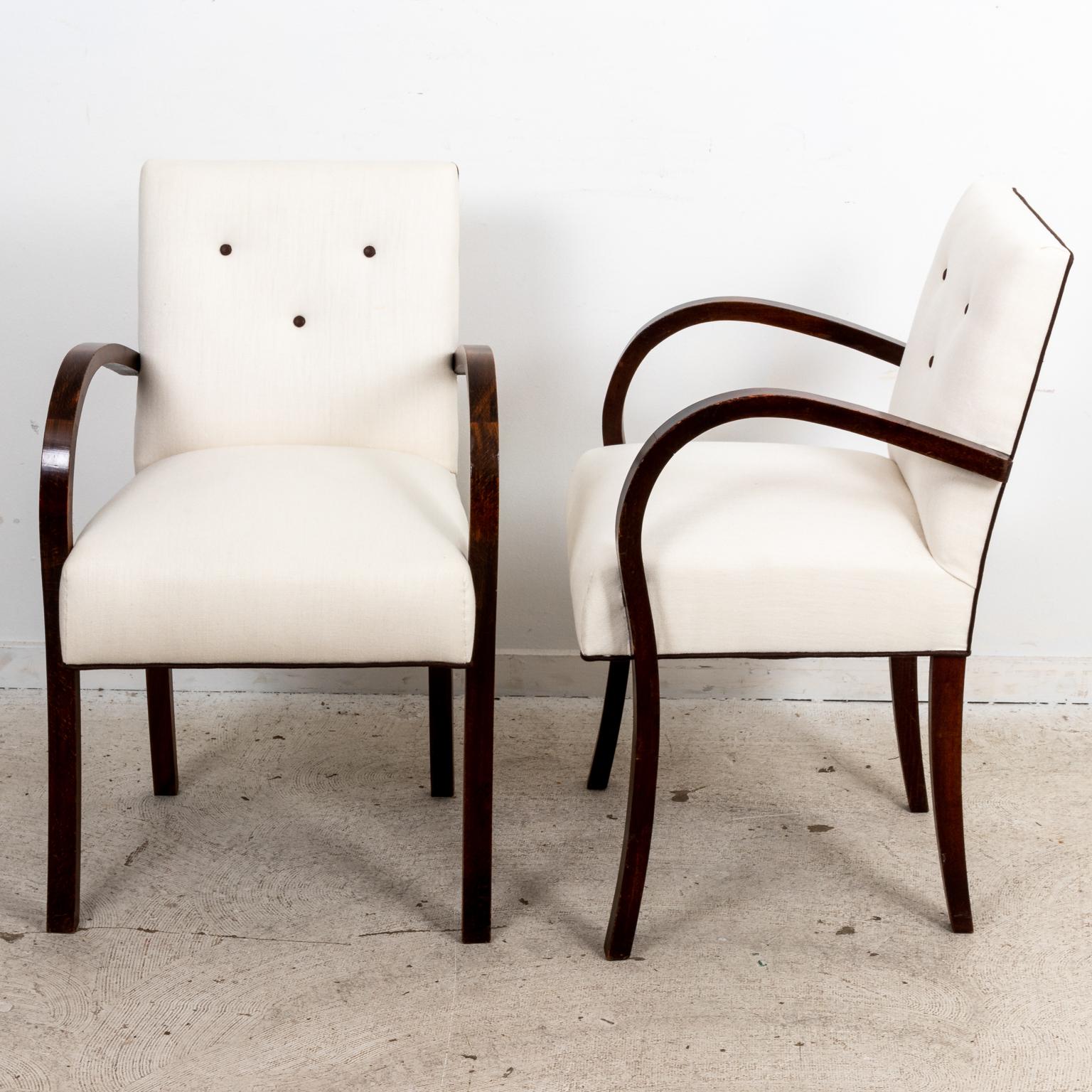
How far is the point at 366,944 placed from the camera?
1.37 meters

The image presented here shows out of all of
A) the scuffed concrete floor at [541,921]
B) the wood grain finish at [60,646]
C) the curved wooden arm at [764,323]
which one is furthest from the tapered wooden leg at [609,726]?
the wood grain finish at [60,646]

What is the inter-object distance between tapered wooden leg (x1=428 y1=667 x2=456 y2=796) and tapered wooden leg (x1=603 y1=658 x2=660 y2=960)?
403 millimetres

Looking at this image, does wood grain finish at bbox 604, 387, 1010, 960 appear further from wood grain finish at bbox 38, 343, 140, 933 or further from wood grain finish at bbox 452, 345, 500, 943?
wood grain finish at bbox 38, 343, 140, 933

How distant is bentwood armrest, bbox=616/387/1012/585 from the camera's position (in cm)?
119

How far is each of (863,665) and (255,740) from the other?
1.07 metres

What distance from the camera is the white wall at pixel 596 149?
1.76m

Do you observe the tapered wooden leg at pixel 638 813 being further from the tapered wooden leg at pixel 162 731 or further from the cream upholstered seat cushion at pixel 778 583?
the tapered wooden leg at pixel 162 731

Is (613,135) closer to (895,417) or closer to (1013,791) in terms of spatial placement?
(895,417)

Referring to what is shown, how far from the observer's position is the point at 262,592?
120 centimetres

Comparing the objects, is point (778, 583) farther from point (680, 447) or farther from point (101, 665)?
point (101, 665)

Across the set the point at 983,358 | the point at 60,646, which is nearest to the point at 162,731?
the point at 60,646

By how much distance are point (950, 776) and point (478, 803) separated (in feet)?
1.86

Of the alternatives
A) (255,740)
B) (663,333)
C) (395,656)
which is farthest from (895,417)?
(255,740)

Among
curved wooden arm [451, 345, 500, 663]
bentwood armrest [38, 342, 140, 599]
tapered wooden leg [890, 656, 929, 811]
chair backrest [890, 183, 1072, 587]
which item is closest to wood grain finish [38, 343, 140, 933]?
bentwood armrest [38, 342, 140, 599]
